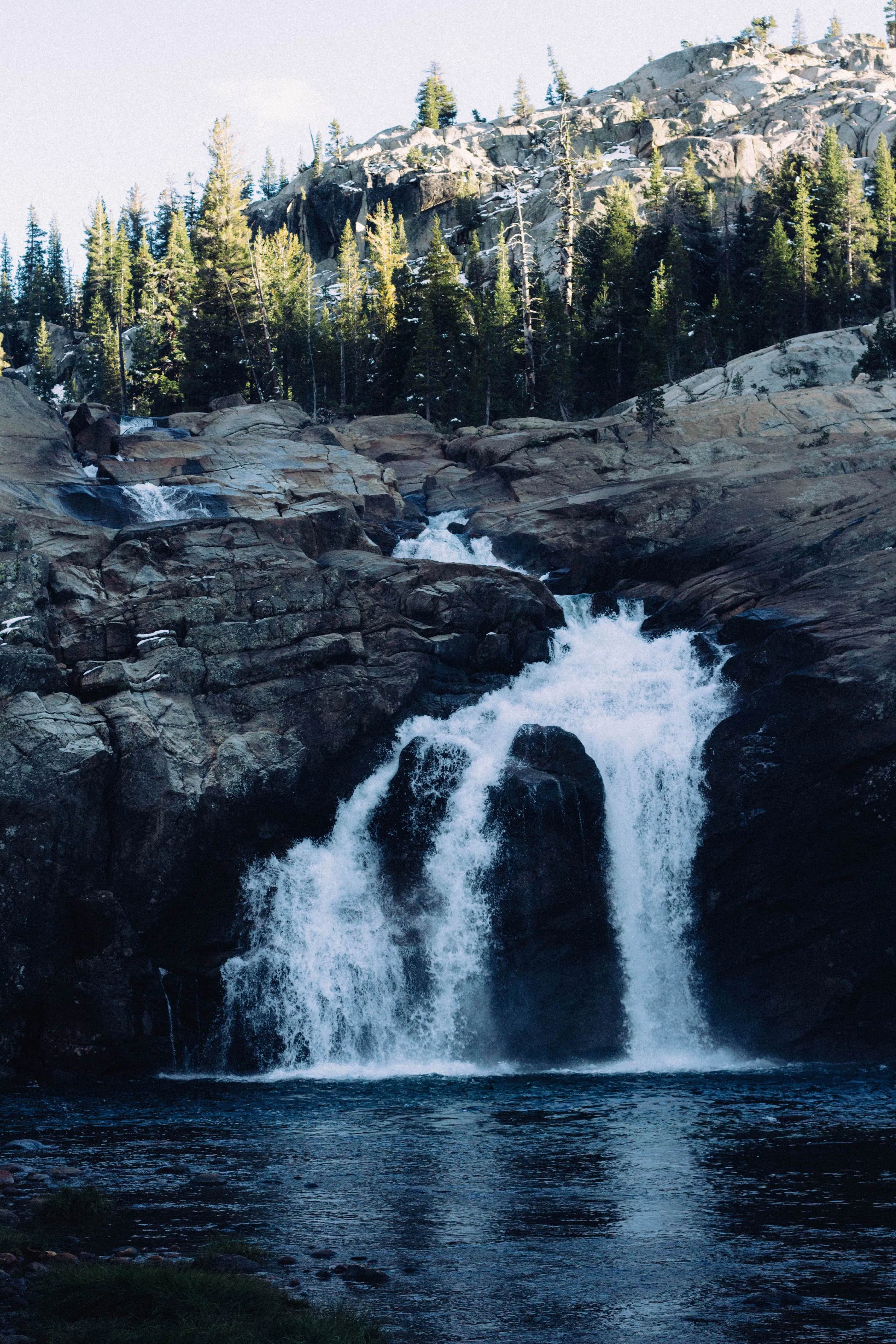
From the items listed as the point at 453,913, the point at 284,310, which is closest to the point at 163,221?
the point at 284,310

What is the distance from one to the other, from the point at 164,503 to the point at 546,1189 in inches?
1446

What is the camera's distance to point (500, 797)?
114ft

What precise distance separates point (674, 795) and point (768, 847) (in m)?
3.13

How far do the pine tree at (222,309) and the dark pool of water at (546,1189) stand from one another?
201 ft

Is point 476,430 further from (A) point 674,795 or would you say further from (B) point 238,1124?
(B) point 238,1124

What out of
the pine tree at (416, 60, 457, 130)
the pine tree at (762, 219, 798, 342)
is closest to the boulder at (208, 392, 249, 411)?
the pine tree at (762, 219, 798, 342)

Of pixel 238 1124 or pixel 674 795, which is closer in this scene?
pixel 238 1124

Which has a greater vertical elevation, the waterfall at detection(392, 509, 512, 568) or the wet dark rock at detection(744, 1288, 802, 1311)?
the waterfall at detection(392, 509, 512, 568)

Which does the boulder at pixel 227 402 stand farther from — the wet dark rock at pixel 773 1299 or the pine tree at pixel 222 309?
the wet dark rock at pixel 773 1299

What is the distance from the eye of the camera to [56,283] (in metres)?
142

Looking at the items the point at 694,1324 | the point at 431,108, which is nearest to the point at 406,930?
the point at 694,1324

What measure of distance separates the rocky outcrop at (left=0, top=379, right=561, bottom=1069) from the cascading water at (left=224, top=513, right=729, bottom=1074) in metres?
1.08

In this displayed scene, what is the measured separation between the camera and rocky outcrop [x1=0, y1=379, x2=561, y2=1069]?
107 feet

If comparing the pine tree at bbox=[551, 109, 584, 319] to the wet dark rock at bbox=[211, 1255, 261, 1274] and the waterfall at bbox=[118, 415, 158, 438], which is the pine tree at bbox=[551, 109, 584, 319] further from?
the wet dark rock at bbox=[211, 1255, 261, 1274]
